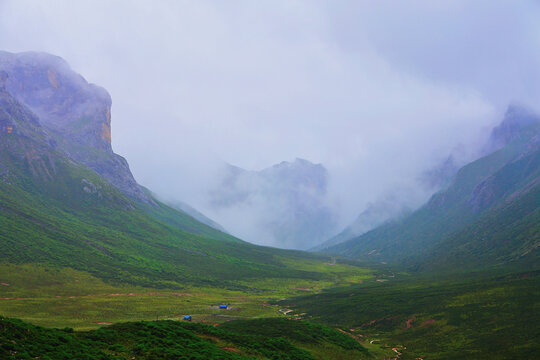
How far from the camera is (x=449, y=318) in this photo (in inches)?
3391

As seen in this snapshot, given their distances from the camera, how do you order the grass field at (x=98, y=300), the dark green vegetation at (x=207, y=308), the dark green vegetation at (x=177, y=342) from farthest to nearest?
the grass field at (x=98, y=300) < the dark green vegetation at (x=207, y=308) < the dark green vegetation at (x=177, y=342)

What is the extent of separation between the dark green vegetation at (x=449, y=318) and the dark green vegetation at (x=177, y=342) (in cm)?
1672

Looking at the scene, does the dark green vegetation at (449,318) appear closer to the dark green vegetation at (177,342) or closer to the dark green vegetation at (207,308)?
the dark green vegetation at (207,308)

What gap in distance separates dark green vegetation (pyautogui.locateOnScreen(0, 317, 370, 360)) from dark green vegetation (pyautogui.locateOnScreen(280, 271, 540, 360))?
16.7 meters

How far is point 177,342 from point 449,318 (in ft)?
222

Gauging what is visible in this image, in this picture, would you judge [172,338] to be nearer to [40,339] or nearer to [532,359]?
[40,339]

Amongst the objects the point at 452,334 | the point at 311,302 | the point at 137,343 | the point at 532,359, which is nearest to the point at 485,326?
the point at 452,334

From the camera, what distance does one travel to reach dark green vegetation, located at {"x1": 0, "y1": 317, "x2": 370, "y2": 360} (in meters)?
35.8

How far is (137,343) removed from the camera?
45906mm

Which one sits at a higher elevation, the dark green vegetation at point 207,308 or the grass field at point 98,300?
the dark green vegetation at point 207,308

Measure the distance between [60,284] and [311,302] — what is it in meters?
86.1

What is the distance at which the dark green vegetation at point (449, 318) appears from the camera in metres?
65.4

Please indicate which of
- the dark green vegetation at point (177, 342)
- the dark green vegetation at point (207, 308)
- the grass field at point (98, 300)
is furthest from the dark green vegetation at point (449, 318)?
the grass field at point (98, 300)

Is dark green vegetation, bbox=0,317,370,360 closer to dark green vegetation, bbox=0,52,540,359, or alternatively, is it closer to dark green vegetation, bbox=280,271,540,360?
dark green vegetation, bbox=0,52,540,359
